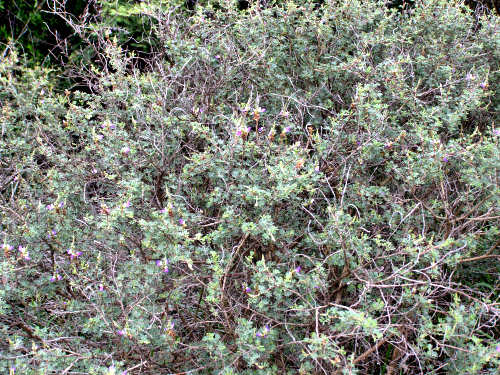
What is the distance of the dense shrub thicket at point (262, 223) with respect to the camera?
2100 mm

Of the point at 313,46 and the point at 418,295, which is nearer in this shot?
the point at 418,295

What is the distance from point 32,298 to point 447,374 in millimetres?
1830

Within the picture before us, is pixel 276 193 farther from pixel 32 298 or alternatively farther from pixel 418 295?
pixel 32 298

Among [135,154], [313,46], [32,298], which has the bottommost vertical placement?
[32,298]

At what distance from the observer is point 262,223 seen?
6.85ft

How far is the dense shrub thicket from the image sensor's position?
210 centimetres

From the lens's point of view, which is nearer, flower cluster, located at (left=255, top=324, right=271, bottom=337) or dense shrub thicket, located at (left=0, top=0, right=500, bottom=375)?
flower cluster, located at (left=255, top=324, right=271, bottom=337)

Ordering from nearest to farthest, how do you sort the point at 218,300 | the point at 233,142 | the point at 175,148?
the point at 218,300 → the point at 233,142 → the point at 175,148

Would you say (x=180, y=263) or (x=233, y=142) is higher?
(x=233, y=142)

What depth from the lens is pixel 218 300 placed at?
2057 millimetres

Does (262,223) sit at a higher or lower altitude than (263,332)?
higher

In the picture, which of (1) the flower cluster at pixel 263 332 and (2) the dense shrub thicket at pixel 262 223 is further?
(2) the dense shrub thicket at pixel 262 223

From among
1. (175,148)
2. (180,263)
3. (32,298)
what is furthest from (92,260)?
(175,148)

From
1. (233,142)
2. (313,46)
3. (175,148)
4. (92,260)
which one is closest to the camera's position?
(233,142)
